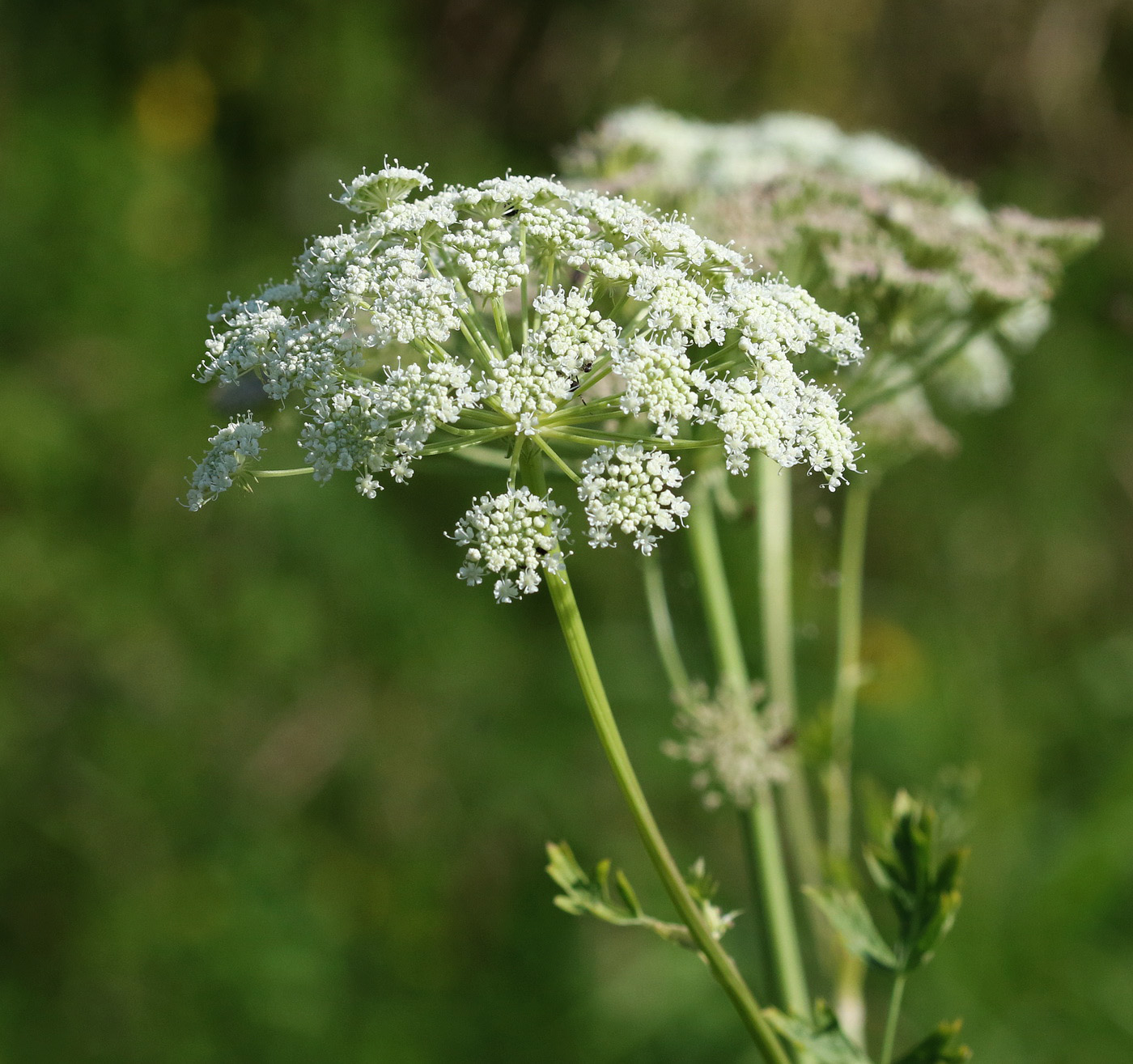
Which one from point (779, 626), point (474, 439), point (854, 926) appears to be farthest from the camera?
point (779, 626)

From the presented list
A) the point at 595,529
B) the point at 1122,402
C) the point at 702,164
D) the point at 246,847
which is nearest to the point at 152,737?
the point at 246,847

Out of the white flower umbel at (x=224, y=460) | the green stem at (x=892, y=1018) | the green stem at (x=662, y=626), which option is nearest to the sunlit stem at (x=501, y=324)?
the white flower umbel at (x=224, y=460)

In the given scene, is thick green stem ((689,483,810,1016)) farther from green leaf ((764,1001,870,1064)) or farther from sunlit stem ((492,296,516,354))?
sunlit stem ((492,296,516,354))

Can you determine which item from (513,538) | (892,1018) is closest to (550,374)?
(513,538)

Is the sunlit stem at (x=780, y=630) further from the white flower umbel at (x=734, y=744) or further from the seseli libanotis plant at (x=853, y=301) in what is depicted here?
the white flower umbel at (x=734, y=744)

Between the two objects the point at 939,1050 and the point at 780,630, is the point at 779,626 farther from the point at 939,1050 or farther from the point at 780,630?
the point at 939,1050
